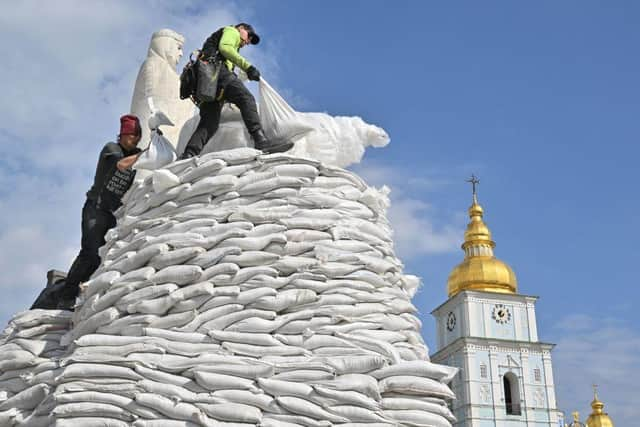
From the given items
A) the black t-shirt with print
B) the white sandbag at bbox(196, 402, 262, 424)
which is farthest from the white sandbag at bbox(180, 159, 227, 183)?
the white sandbag at bbox(196, 402, 262, 424)

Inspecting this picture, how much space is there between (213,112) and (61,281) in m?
1.30

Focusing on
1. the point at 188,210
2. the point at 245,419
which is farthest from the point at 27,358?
the point at 245,419

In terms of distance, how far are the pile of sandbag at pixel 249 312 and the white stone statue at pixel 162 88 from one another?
1940 millimetres

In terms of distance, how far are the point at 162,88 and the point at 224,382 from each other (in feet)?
10.1

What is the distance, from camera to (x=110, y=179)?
13.0 ft

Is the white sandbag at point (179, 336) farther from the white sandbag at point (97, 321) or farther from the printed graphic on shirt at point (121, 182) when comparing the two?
the printed graphic on shirt at point (121, 182)

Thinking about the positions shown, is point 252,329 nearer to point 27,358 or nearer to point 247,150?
point 247,150

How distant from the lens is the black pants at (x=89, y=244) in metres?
4.00

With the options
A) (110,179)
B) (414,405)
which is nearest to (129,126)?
(110,179)

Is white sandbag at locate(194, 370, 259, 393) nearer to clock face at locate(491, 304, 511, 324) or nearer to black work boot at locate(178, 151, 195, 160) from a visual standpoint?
black work boot at locate(178, 151, 195, 160)

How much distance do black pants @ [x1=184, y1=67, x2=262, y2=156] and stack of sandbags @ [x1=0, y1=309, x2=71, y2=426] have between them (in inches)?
37.6

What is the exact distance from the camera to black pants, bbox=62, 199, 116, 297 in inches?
157

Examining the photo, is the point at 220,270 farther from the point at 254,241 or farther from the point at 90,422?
the point at 90,422

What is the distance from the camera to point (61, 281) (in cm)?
436
